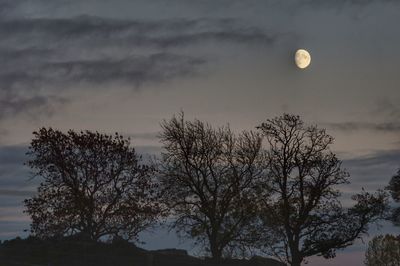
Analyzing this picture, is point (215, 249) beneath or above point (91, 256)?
above

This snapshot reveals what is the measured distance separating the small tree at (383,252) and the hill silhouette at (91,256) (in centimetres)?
2705

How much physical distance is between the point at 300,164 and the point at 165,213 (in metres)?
14.4

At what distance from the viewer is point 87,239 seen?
183 ft

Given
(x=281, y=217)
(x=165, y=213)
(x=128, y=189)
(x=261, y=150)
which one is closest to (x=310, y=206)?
(x=281, y=217)

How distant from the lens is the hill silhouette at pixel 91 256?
52.2 metres

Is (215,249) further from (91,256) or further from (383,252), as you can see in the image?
(383,252)

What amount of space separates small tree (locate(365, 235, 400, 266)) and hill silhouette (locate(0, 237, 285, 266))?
27.0m

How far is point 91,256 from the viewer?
2057 inches

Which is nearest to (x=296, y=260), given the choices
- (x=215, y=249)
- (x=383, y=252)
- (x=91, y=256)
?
(x=215, y=249)

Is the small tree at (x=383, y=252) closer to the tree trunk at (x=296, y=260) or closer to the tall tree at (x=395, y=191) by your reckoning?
the tall tree at (x=395, y=191)

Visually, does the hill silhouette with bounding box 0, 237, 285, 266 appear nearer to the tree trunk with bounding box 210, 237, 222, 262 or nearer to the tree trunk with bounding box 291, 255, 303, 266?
the tree trunk with bounding box 210, 237, 222, 262

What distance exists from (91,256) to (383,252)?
1647 inches

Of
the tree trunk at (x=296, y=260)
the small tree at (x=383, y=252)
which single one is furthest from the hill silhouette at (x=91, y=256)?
the small tree at (x=383, y=252)

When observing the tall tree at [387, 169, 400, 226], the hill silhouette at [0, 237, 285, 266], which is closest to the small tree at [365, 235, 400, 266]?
the tall tree at [387, 169, 400, 226]
